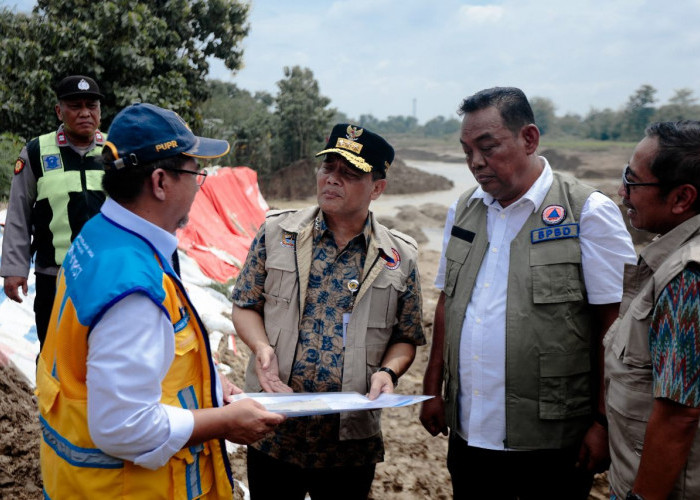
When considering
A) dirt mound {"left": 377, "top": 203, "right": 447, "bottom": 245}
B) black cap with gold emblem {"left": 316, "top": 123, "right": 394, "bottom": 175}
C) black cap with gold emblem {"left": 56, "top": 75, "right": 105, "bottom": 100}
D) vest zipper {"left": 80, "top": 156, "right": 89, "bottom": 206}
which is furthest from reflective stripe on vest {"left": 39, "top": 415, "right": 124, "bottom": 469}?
dirt mound {"left": 377, "top": 203, "right": 447, "bottom": 245}

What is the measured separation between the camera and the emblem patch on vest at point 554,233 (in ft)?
6.93

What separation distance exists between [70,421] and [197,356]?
35 cm

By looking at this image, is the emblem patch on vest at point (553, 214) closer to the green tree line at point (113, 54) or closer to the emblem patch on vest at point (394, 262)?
the emblem patch on vest at point (394, 262)

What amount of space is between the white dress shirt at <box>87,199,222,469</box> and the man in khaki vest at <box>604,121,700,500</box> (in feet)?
4.32

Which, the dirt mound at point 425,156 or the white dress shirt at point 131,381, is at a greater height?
the dirt mound at point 425,156

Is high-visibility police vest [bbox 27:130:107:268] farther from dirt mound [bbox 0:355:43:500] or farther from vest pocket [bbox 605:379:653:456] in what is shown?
vest pocket [bbox 605:379:653:456]

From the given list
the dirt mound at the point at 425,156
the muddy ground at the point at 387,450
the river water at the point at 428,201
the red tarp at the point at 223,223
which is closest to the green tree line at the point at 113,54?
the red tarp at the point at 223,223

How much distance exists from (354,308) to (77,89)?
7.97 feet

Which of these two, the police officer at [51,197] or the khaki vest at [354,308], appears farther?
the police officer at [51,197]

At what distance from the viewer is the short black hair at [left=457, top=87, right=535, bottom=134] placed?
2.19 m

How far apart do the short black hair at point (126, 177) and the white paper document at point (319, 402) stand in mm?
727

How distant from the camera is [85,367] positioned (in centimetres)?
139

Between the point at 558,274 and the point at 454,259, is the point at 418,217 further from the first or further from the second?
the point at 558,274

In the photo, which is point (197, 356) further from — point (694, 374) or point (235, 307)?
point (694, 374)
